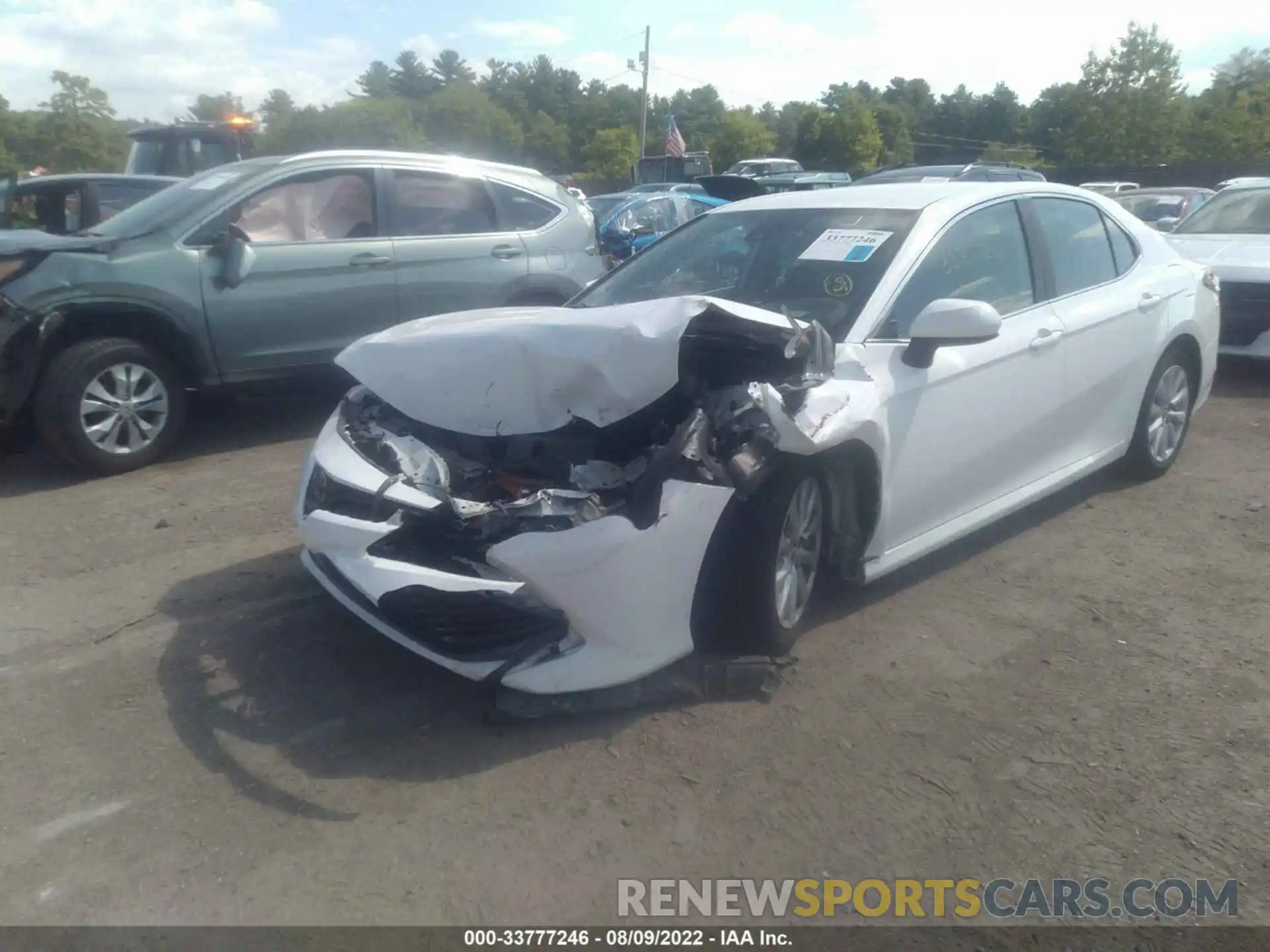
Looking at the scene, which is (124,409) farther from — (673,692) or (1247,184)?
(1247,184)

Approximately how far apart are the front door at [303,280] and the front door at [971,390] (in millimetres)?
3861

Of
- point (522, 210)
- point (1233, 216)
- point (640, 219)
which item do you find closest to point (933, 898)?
point (522, 210)

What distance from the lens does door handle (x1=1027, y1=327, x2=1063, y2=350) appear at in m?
4.55

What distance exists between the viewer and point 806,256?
4434mm

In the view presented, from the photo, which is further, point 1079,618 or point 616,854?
point 1079,618

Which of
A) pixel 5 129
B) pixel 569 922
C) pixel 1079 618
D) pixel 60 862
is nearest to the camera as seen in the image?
pixel 569 922

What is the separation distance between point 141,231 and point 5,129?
144ft

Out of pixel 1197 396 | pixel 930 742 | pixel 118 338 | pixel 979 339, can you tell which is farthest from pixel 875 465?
pixel 118 338

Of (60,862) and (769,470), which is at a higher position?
(769,470)

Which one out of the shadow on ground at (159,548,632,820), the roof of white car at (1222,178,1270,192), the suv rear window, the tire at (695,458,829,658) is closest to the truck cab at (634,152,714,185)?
the roof of white car at (1222,178,1270,192)

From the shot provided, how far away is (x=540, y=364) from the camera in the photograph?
3570mm

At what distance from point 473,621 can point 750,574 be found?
3.05 feet

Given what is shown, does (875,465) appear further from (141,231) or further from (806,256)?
(141,231)

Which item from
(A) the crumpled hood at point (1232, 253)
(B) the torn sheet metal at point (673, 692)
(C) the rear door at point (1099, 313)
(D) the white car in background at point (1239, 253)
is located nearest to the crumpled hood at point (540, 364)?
(B) the torn sheet metal at point (673, 692)
